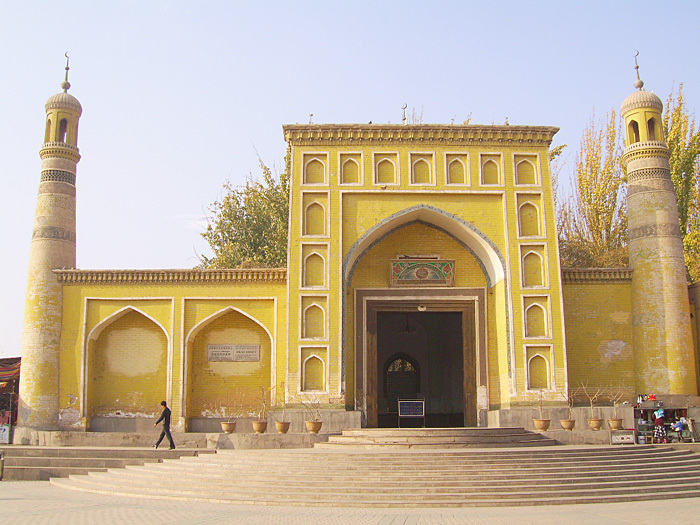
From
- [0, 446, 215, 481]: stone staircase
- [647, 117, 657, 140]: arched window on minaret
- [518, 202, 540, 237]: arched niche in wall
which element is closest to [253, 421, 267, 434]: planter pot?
[0, 446, 215, 481]: stone staircase

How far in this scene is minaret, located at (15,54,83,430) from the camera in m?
16.2

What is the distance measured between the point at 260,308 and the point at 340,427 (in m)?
3.26

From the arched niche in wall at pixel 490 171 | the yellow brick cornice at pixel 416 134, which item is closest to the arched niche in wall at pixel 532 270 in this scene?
the arched niche in wall at pixel 490 171

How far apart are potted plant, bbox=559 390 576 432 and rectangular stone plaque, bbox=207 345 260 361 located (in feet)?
21.5

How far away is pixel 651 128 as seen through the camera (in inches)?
669

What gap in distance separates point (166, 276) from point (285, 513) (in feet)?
28.3

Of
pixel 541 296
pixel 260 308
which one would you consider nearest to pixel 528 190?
pixel 541 296

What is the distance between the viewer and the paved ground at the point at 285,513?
Answer: 8341mm

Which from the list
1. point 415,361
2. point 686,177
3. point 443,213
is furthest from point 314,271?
point 686,177

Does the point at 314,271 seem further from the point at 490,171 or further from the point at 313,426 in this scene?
the point at 490,171

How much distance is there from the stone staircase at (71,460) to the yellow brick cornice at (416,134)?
6.96 metres

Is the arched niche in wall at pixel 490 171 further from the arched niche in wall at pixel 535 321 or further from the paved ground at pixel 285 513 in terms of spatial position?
the paved ground at pixel 285 513

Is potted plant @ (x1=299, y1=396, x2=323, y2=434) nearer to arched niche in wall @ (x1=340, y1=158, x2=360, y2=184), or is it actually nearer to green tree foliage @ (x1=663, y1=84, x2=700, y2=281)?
arched niche in wall @ (x1=340, y1=158, x2=360, y2=184)

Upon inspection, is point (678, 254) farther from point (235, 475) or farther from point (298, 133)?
point (235, 475)
